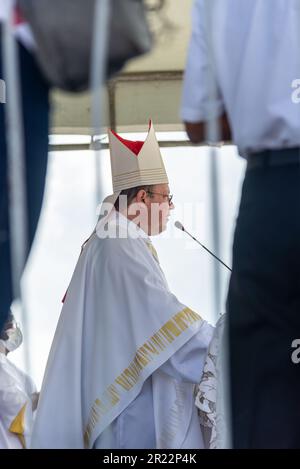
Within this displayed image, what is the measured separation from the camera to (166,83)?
503 centimetres

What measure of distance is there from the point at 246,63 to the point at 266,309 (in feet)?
1.81

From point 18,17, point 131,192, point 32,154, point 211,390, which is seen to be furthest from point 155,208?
point 18,17

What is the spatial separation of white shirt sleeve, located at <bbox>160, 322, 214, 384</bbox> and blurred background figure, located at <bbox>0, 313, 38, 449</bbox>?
68cm

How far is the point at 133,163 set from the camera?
426cm

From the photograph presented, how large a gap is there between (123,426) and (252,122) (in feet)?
5.26

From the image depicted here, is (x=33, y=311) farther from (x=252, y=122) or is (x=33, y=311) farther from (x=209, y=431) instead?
(x=252, y=122)

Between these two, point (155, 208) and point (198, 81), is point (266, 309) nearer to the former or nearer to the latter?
point (198, 81)

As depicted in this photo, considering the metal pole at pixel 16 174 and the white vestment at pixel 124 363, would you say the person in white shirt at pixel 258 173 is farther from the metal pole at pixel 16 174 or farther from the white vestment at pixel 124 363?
the white vestment at pixel 124 363

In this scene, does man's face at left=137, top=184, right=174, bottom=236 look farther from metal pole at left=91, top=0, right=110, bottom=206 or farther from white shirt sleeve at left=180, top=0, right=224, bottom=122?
metal pole at left=91, top=0, right=110, bottom=206

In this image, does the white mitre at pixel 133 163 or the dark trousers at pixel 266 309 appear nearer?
the dark trousers at pixel 266 309

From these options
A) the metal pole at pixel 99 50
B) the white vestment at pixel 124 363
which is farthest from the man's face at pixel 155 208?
the metal pole at pixel 99 50

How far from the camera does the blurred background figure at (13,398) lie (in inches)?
164

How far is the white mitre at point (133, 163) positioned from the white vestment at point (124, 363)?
0.39 meters

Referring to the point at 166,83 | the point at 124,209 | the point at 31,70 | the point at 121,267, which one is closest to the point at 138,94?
the point at 166,83
